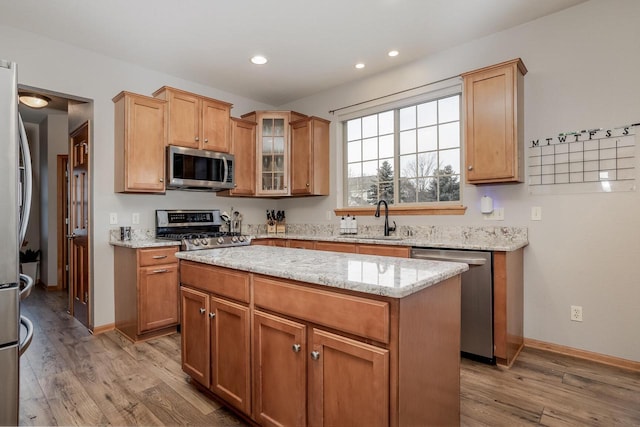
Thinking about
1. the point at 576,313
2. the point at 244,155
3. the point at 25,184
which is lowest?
the point at 576,313

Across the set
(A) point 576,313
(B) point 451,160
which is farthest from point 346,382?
(B) point 451,160

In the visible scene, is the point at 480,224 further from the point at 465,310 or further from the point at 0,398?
the point at 0,398

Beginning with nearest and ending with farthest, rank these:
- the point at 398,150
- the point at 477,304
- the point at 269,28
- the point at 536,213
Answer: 1. the point at 477,304
2. the point at 536,213
3. the point at 269,28
4. the point at 398,150

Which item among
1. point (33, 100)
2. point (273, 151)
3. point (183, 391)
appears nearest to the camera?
point (183, 391)

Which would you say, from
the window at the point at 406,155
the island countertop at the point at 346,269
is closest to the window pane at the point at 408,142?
the window at the point at 406,155

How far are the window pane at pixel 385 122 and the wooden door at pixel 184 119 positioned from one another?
6.83 ft

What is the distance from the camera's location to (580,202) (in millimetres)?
2688

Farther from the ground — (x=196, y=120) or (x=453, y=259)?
(x=196, y=120)

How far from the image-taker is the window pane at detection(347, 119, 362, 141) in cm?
430

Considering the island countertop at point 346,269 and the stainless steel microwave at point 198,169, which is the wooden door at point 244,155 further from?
the island countertop at point 346,269

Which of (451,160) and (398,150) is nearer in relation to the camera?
(451,160)

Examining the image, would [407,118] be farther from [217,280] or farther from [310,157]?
[217,280]

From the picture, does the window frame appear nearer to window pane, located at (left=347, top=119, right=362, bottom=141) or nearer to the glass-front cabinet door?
window pane, located at (left=347, top=119, right=362, bottom=141)

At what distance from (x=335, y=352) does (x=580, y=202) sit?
247cm
